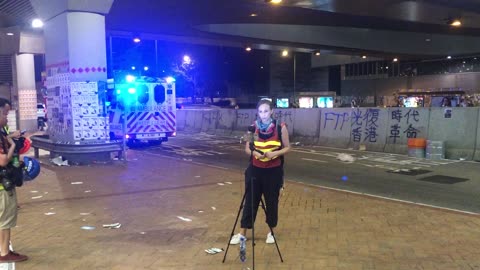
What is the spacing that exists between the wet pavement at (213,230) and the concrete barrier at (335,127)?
8.41 metres

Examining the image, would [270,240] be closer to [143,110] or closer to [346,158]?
[346,158]

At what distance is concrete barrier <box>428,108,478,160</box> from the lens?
13797mm

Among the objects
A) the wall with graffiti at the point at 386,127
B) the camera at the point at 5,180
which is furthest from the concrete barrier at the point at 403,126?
the camera at the point at 5,180

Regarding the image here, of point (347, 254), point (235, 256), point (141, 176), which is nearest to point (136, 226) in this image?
point (235, 256)

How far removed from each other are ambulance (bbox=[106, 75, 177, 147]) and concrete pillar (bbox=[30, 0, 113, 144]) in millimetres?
3375

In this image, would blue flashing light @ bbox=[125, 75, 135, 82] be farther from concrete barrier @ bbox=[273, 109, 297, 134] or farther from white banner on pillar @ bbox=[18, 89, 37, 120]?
white banner on pillar @ bbox=[18, 89, 37, 120]

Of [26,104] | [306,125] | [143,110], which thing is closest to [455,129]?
[306,125]

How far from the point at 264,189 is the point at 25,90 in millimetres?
30122

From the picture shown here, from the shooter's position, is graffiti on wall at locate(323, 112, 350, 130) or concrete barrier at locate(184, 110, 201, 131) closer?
graffiti on wall at locate(323, 112, 350, 130)

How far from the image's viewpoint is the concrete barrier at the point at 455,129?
13.8 metres

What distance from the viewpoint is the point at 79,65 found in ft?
41.4

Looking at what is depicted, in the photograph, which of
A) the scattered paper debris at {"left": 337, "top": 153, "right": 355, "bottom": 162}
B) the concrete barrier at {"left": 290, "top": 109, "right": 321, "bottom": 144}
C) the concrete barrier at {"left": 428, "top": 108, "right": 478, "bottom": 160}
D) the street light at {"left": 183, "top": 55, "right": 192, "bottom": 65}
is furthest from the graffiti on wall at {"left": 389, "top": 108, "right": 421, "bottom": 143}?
the street light at {"left": 183, "top": 55, "right": 192, "bottom": 65}

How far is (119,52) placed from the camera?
33.4 meters

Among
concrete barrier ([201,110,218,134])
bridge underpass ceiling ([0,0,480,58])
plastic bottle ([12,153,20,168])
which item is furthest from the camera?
concrete barrier ([201,110,218,134])
